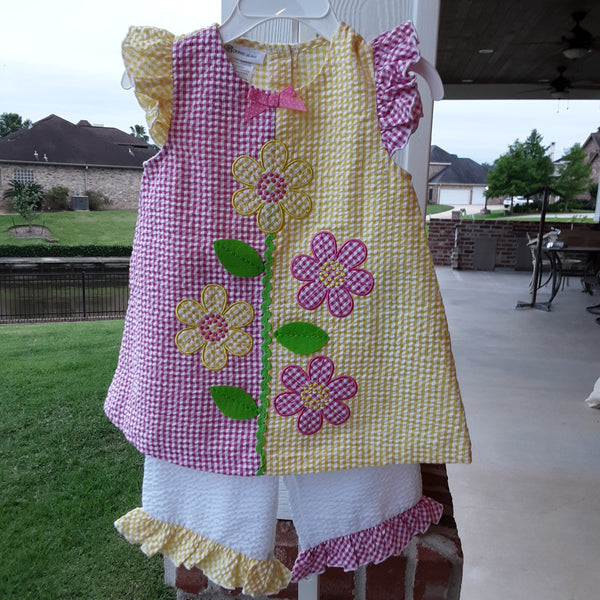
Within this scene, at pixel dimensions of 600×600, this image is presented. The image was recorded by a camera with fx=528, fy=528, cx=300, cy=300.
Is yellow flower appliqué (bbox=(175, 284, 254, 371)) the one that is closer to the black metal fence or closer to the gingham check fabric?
the gingham check fabric

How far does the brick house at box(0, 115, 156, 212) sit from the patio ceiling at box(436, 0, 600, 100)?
54.1 feet

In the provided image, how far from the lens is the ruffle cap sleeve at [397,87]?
0.69 meters

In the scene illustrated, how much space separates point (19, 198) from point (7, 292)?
10.0m

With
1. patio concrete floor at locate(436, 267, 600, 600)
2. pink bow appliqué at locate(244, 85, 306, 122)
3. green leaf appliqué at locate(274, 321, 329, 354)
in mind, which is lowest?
patio concrete floor at locate(436, 267, 600, 600)

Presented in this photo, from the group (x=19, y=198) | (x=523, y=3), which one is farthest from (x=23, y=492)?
(x=19, y=198)

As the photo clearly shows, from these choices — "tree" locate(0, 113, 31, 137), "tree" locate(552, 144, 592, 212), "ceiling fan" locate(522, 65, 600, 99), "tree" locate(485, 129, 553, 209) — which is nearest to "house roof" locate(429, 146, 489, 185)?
"tree" locate(485, 129, 553, 209)

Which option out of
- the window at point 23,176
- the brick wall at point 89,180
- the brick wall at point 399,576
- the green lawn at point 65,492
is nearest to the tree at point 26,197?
the window at point 23,176

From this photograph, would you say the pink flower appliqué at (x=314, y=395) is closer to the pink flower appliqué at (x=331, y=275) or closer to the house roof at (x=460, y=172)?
the pink flower appliqué at (x=331, y=275)

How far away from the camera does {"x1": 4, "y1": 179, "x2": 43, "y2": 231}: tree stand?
2011cm

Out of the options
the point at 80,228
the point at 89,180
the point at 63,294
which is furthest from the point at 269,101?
the point at 89,180

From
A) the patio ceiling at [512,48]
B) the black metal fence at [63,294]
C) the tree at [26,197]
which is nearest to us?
the patio ceiling at [512,48]

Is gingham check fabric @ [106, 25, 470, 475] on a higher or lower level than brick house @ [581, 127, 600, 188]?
lower

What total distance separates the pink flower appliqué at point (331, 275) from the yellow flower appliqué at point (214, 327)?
0.09 metres

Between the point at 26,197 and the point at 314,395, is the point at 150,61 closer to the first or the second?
the point at 314,395
